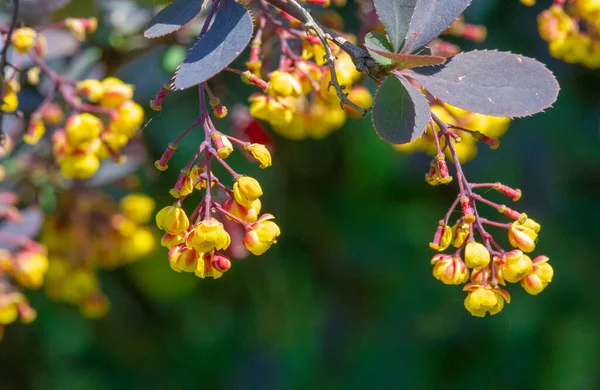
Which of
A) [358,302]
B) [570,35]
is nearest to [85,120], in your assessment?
[570,35]

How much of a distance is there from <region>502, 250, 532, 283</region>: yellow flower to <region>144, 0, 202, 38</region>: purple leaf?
0.42m

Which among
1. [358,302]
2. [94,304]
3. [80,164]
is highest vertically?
[80,164]

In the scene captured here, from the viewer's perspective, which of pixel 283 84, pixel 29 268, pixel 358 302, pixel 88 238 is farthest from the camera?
pixel 358 302

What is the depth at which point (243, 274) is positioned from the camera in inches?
77.1

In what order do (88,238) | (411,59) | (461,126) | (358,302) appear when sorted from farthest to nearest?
(358,302), (88,238), (461,126), (411,59)

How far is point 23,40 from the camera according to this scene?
1.00 meters

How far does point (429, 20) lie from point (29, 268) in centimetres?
81

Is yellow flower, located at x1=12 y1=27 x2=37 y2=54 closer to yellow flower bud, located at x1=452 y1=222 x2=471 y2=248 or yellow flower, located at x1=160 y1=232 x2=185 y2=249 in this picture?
yellow flower, located at x1=160 y1=232 x2=185 y2=249

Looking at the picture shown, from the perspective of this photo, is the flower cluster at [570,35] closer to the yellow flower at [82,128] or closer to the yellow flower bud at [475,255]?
the yellow flower bud at [475,255]

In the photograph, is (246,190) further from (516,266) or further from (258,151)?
(516,266)

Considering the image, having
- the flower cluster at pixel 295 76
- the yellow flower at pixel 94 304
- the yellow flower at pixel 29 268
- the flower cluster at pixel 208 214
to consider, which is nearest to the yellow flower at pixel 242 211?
the flower cluster at pixel 208 214

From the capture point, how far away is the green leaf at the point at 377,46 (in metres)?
0.69

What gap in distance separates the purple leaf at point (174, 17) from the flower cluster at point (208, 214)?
0.07 metres

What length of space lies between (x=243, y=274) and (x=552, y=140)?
893mm
